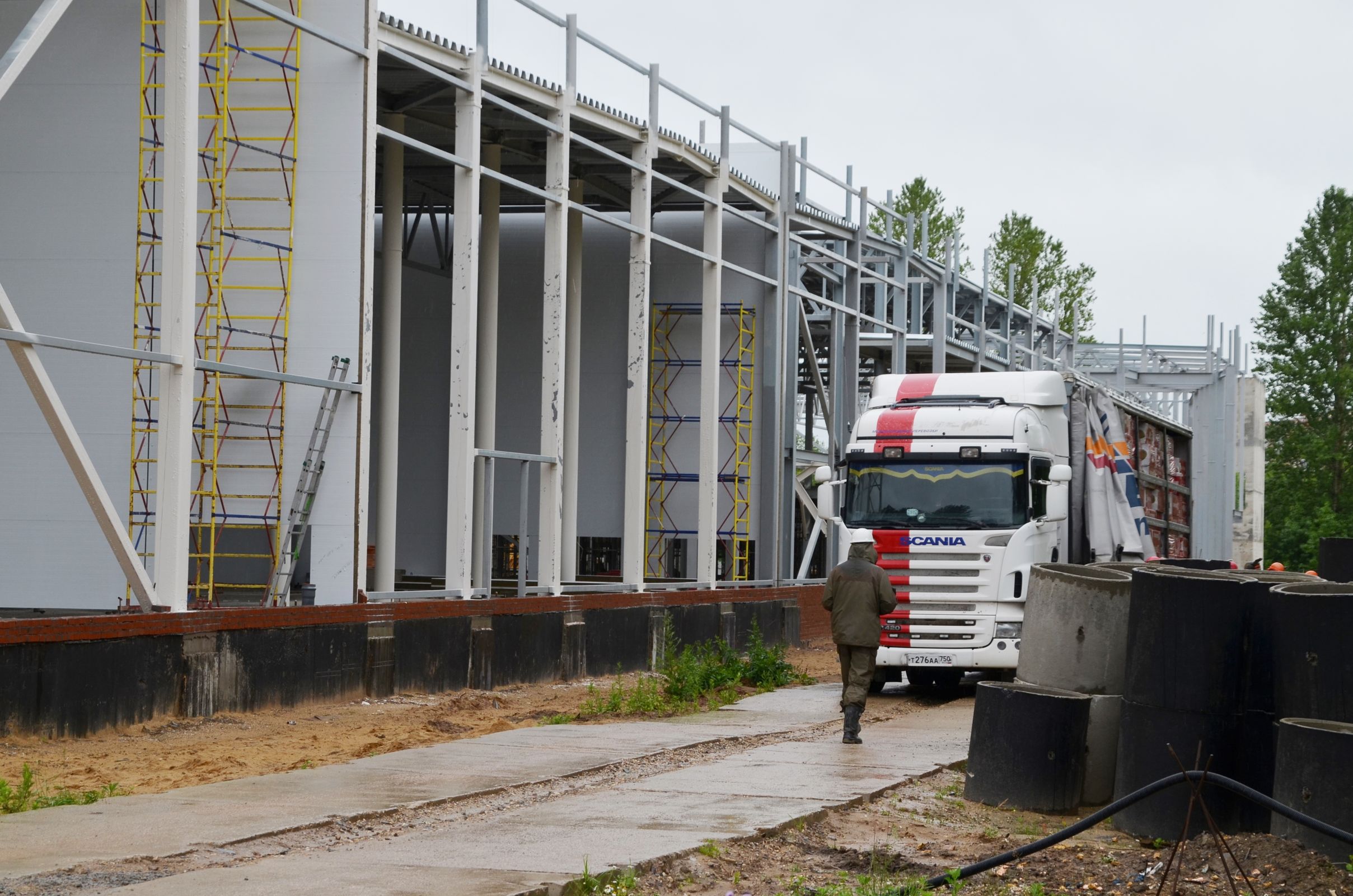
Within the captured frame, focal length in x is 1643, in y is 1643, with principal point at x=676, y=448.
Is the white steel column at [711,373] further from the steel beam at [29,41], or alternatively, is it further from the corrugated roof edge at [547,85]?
the steel beam at [29,41]

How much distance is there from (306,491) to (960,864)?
11.3m

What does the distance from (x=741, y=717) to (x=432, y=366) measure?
16.0m

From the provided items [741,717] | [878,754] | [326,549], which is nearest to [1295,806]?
[878,754]

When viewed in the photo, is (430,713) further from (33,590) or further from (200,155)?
(200,155)

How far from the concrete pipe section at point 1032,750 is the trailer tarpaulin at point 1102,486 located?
1042 centimetres

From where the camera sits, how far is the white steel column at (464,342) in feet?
69.7

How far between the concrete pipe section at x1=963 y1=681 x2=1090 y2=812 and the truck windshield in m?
8.29

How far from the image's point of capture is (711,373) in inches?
1125

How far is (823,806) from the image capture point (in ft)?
36.8

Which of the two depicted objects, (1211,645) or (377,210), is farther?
(377,210)

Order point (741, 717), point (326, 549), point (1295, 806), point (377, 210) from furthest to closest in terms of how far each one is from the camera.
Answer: point (377, 210)
point (326, 549)
point (741, 717)
point (1295, 806)

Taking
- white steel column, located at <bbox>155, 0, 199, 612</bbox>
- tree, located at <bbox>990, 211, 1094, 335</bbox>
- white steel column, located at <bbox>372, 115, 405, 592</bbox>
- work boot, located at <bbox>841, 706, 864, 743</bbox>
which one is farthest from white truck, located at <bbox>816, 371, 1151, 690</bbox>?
tree, located at <bbox>990, 211, 1094, 335</bbox>

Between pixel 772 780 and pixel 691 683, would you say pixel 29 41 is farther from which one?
pixel 691 683

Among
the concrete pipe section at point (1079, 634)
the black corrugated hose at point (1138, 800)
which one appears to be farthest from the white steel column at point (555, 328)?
the black corrugated hose at point (1138, 800)
